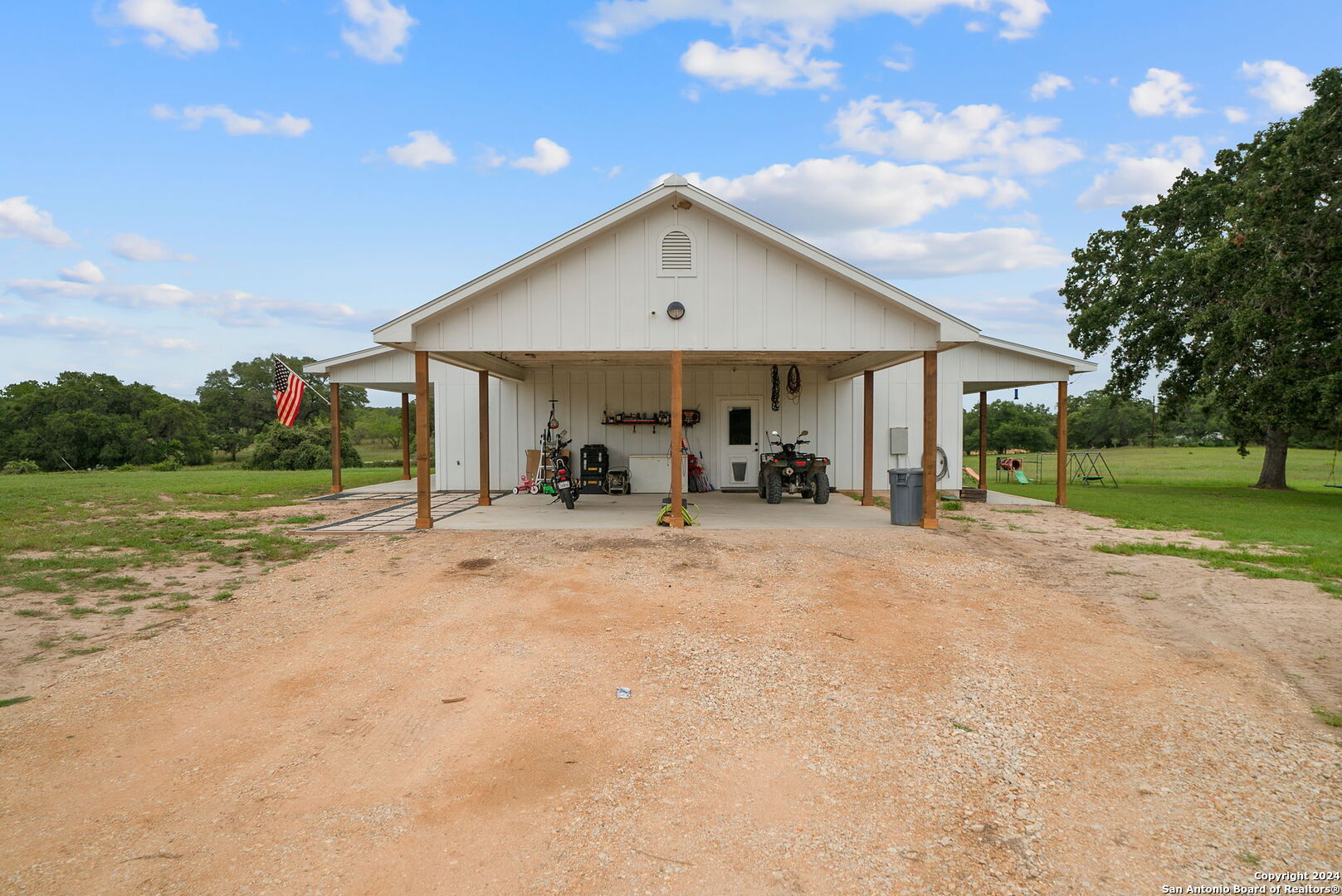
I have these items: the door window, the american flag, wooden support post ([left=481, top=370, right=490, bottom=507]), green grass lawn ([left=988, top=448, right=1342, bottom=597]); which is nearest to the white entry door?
the door window

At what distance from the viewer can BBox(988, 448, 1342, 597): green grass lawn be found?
7.82m

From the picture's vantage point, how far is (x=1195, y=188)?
728 inches

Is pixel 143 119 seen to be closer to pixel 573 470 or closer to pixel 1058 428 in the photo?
pixel 573 470

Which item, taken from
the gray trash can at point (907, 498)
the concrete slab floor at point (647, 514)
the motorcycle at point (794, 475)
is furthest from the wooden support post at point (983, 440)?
the gray trash can at point (907, 498)

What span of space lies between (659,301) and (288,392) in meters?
9.64

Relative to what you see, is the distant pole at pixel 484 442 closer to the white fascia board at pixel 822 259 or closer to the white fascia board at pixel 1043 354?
the white fascia board at pixel 822 259

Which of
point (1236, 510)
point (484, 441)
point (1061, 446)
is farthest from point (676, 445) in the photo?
point (1236, 510)

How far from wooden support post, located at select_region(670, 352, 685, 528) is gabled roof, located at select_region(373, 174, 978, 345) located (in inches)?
82.5

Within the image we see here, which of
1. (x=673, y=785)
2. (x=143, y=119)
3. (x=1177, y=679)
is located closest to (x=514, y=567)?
(x=673, y=785)

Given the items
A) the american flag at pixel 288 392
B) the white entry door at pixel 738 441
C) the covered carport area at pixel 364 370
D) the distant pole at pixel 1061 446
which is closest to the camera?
the distant pole at pixel 1061 446

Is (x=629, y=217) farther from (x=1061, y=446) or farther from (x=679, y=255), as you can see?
(x=1061, y=446)

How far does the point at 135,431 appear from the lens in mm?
33188

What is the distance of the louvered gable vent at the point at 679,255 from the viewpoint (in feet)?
31.8

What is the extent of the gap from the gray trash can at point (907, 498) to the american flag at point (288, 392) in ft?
40.6
